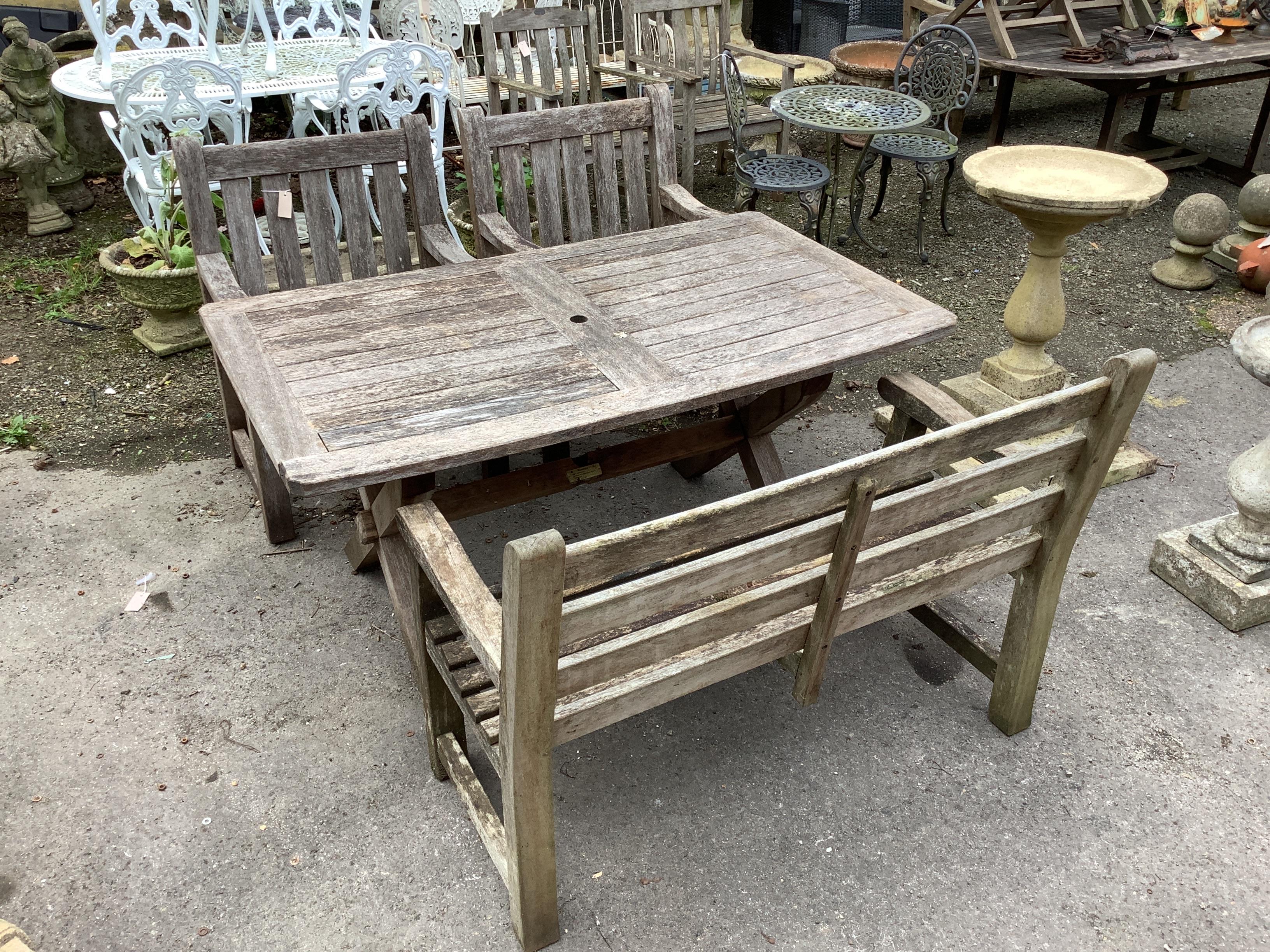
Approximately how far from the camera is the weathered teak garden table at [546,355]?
6.79ft

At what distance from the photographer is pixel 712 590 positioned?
167cm

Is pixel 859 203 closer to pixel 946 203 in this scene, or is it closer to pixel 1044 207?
pixel 946 203

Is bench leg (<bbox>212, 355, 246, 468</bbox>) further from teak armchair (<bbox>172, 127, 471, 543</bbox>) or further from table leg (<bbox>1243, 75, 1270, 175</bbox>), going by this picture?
table leg (<bbox>1243, 75, 1270, 175</bbox>)

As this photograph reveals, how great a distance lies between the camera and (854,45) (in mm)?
6773

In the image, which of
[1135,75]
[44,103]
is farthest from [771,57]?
[44,103]

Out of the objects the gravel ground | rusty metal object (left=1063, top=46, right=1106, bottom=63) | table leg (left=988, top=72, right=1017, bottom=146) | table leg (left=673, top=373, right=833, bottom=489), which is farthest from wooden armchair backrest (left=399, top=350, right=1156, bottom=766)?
table leg (left=988, top=72, right=1017, bottom=146)

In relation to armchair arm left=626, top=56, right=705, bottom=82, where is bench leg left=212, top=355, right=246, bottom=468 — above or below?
below

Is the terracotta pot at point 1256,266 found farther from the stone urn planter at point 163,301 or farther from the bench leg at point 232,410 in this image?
the stone urn planter at point 163,301

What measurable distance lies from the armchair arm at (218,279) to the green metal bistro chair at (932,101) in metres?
3.51

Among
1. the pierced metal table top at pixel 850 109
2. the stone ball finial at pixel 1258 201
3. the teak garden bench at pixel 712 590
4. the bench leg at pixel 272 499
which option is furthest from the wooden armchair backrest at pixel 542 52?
the teak garden bench at pixel 712 590

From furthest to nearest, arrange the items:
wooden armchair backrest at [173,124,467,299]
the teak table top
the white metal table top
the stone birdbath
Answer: the white metal table top → the stone birdbath → wooden armchair backrest at [173,124,467,299] → the teak table top

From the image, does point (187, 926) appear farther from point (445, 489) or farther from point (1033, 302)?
point (1033, 302)

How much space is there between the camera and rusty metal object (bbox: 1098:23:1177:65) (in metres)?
5.64

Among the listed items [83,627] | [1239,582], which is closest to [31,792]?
[83,627]
